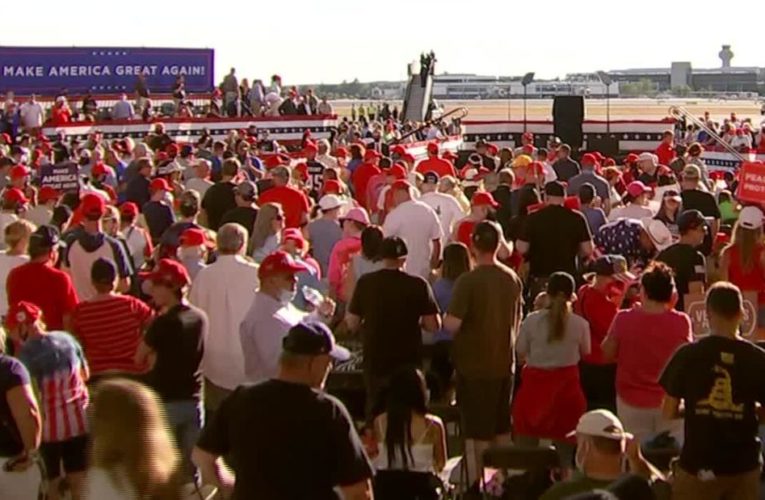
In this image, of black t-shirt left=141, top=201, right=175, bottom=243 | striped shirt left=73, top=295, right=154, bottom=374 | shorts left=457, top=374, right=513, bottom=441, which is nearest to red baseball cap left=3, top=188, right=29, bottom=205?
black t-shirt left=141, top=201, right=175, bottom=243

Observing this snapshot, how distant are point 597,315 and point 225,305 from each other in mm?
2375

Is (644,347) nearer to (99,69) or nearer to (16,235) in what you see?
(16,235)

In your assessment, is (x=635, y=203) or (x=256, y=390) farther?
(x=635, y=203)

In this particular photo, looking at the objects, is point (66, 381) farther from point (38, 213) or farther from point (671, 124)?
point (671, 124)

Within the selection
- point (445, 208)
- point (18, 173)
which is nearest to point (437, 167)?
point (445, 208)

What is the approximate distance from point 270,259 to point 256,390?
2.61 meters

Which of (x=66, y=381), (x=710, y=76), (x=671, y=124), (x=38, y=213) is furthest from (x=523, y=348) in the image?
(x=710, y=76)

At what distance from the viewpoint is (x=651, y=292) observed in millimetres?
7582

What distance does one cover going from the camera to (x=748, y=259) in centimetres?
953

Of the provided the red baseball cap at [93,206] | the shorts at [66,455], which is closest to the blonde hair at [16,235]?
the red baseball cap at [93,206]

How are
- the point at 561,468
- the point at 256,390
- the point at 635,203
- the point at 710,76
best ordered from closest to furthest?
the point at 256,390 < the point at 561,468 < the point at 635,203 < the point at 710,76

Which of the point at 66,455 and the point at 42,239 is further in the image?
the point at 42,239

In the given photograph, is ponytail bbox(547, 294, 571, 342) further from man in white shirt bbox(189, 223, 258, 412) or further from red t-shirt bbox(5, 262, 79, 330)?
red t-shirt bbox(5, 262, 79, 330)

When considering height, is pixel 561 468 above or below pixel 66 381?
below
